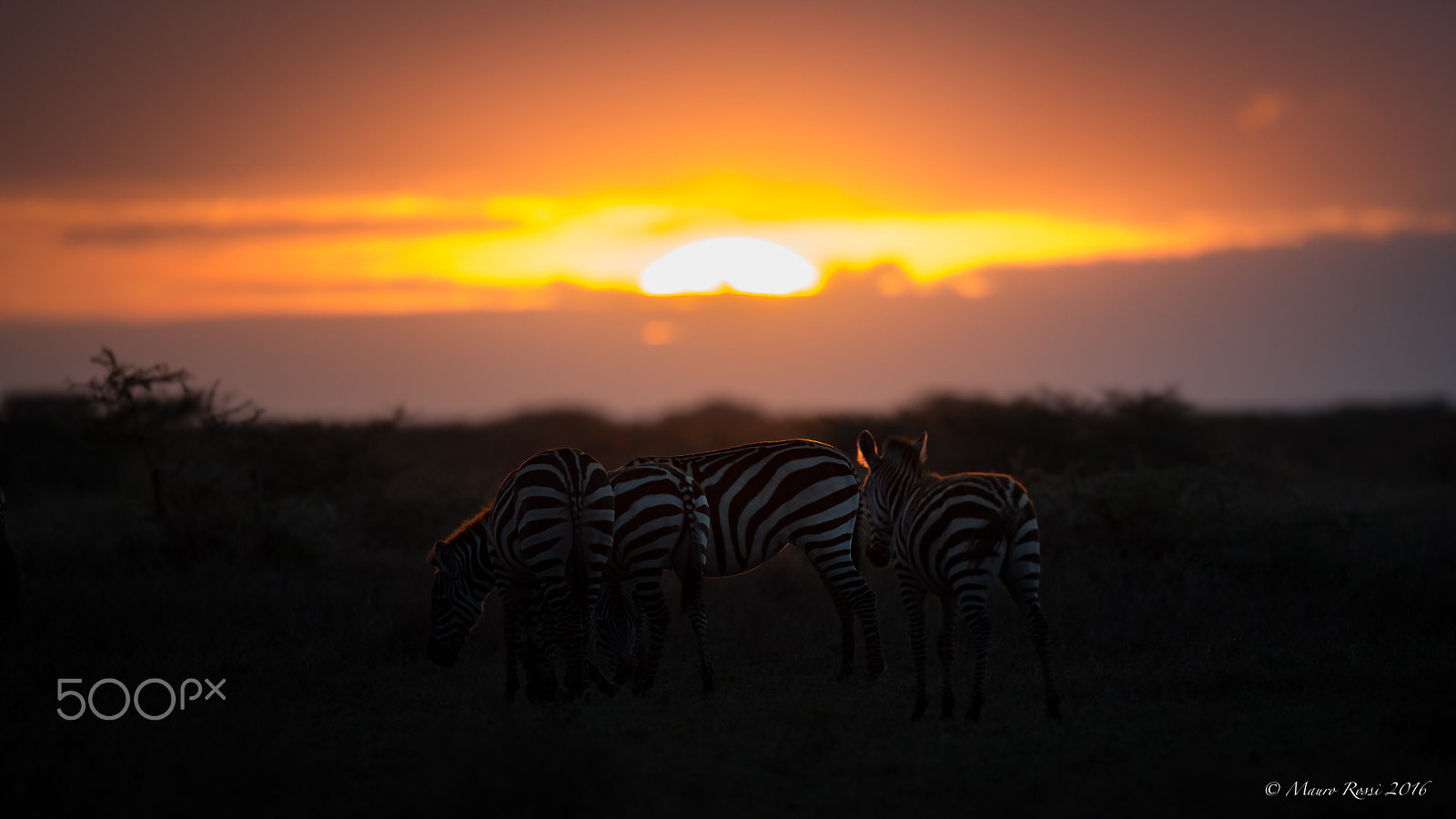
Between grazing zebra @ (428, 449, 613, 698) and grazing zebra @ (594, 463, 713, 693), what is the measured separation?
0.31m

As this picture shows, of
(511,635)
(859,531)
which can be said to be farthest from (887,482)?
(511,635)

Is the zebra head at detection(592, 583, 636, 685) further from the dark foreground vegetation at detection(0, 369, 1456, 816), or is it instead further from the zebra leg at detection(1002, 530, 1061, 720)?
the zebra leg at detection(1002, 530, 1061, 720)

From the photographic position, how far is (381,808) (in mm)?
6086

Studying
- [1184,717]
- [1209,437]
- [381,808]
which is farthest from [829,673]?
[1209,437]

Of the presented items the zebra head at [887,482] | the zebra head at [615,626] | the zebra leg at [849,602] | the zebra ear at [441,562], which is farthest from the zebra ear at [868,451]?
the zebra ear at [441,562]

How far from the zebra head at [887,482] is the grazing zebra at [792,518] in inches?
14.1

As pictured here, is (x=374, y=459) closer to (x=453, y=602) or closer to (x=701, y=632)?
(x=453, y=602)

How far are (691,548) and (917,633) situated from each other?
7.04 ft

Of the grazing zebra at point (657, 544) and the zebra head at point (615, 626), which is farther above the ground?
the grazing zebra at point (657, 544)

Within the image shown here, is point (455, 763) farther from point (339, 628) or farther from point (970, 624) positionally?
point (339, 628)

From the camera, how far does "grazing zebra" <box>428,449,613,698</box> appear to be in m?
8.88

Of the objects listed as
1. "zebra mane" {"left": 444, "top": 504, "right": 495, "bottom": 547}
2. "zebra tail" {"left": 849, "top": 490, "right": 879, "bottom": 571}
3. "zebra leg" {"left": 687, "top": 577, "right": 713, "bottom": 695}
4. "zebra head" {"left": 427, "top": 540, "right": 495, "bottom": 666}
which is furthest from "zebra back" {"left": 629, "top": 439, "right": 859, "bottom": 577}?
"zebra head" {"left": 427, "top": 540, "right": 495, "bottom": 666}

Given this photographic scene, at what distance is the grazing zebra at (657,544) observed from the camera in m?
9.29

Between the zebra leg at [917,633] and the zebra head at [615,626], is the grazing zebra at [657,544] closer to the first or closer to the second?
the zebra head at [615,626]
